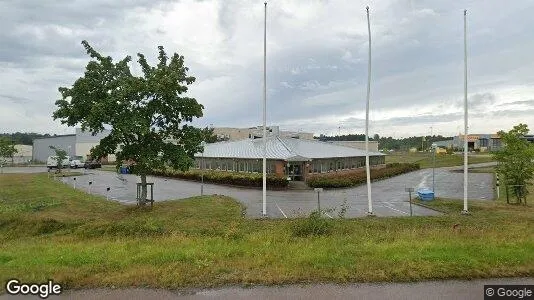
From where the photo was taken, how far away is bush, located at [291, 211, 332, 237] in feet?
43.7

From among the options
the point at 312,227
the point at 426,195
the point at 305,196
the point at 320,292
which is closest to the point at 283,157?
the point at 305,196

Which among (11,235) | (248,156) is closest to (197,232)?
(11,235)

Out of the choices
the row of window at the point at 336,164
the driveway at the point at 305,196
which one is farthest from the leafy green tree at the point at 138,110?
the row of window at the point at 336,164

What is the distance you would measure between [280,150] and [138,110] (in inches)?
1015

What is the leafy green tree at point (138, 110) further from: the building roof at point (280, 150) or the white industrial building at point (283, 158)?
the building roof at point (280, 150)

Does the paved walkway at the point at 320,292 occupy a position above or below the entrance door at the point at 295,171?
below

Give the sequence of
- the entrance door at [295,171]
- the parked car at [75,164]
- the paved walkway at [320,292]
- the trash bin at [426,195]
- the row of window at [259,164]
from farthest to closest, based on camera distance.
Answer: the parked car at [75,164]
the row of window at [259,164]
the entrance door at [295,171]
the trash bin at [426,195]
the paved walkway at [320,292]

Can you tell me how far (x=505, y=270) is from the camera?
883cm

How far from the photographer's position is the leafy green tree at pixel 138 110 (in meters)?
23.2

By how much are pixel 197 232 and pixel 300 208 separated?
14207 mm

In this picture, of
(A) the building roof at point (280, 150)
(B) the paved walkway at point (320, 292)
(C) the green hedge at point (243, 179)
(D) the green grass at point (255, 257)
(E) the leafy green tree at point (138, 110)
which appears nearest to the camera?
(B) the paved walkway at point (320, 292)

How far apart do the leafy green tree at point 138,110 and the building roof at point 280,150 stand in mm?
20828

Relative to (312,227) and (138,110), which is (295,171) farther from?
(312,227)

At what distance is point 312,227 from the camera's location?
13.5 meters
